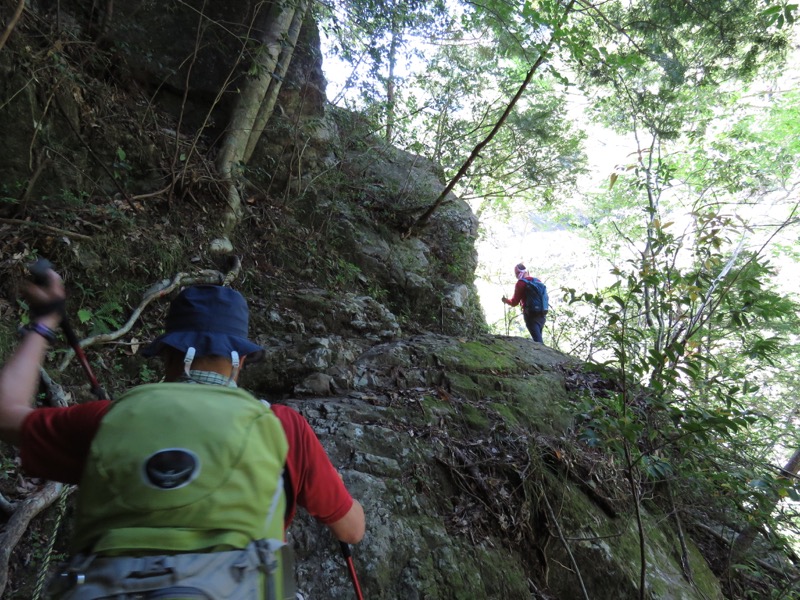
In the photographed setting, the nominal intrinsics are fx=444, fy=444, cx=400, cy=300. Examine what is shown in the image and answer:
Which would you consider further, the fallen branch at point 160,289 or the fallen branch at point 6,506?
the fallen branch at point 160,289

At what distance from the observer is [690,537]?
5.11 m

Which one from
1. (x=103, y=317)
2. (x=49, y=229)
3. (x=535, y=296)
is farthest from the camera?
(x=535, y=296)

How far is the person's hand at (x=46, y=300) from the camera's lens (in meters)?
1.61

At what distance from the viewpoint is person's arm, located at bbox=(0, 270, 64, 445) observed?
1475 mm

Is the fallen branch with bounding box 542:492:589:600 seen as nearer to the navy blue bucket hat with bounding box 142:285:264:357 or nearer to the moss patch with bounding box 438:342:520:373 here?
the moss patch with bounding box 438:342:520:373

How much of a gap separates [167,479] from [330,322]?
5107 mm

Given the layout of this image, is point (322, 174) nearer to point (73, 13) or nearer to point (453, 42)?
point (73, 13)

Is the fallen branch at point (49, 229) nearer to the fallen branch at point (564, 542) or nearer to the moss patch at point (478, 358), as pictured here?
the moss patch at point (478, 358)

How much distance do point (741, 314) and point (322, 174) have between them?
6663mm

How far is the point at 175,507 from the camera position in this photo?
116cm

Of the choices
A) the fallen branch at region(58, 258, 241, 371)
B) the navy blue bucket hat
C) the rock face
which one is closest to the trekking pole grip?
the navy blue bucket hat

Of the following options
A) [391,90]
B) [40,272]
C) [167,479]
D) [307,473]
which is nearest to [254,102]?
[391,90]

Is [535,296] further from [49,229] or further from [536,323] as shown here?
[49,229]

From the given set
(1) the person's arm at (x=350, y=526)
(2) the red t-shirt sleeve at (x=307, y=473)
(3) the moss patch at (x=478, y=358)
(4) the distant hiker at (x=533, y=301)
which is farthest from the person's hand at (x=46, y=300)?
(4) the distant hiker at (x=533, y=301)
